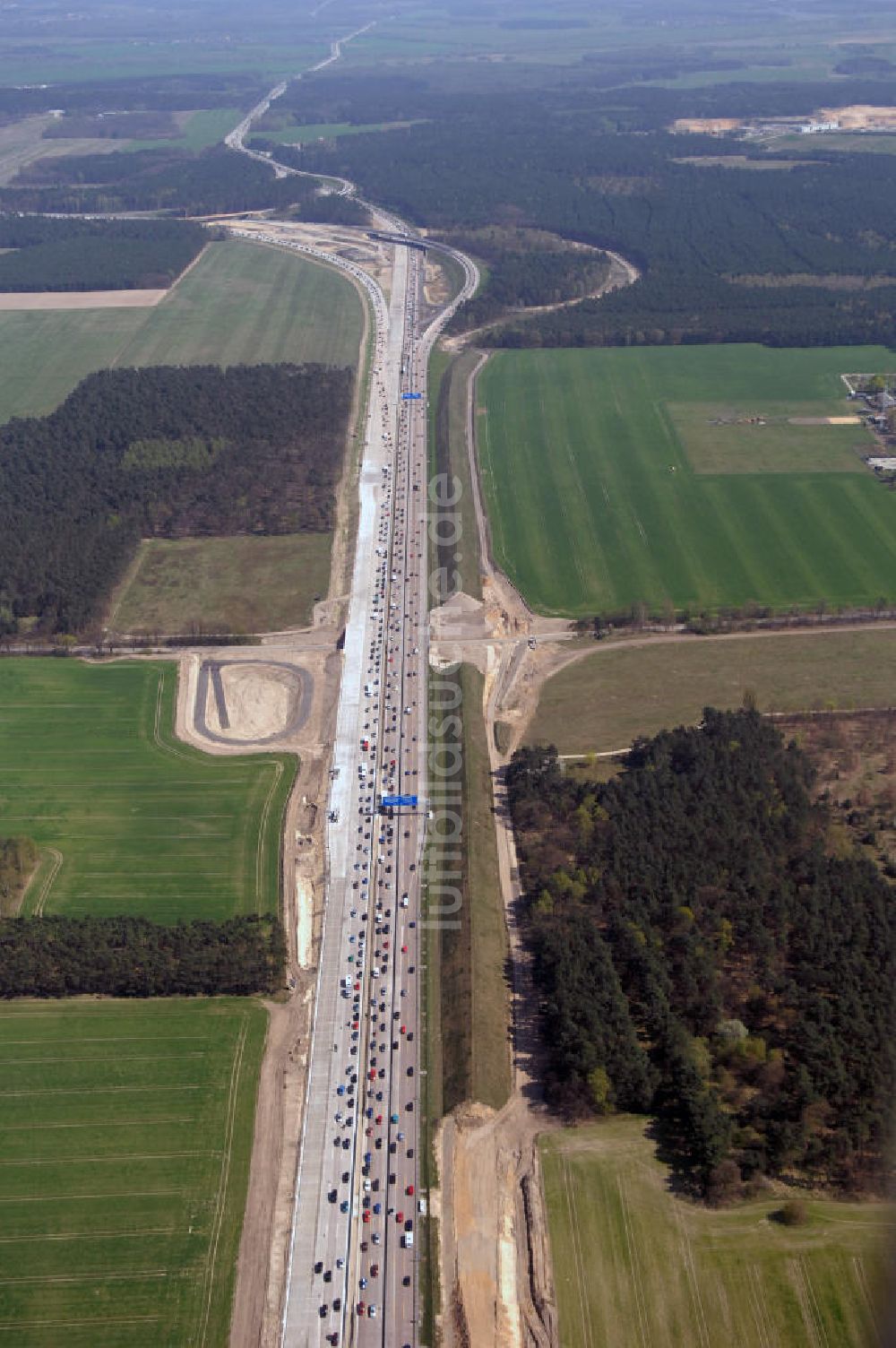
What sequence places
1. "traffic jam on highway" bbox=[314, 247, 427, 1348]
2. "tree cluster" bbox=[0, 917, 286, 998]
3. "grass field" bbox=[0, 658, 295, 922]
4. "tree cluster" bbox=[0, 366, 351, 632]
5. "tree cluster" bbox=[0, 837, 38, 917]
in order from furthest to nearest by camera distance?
"tree cluster" bbox=[0, 366, 351, 632]
"grass field" bbox=[0, 658, 295, 922]
"tree cluster" bbox=[0, 837, 38, 917]
"tree cluster" bbox=[0, 917, 286, 998]
"traffic jam on highway" bbox=[314, 247, 427, 1348]

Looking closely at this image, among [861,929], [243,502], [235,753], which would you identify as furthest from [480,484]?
[861,929]

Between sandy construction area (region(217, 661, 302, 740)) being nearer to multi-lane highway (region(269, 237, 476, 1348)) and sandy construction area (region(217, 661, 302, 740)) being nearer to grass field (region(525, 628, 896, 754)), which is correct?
multi-lane highway (region(269, 237, 476, 1348))

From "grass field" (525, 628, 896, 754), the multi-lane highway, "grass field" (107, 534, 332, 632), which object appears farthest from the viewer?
"grass field" (107, 534, 332, 632)

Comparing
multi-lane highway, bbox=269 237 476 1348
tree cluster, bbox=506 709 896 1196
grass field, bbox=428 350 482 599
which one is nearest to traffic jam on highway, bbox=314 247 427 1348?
multi-lane highway, bbox=269 237 476 1348

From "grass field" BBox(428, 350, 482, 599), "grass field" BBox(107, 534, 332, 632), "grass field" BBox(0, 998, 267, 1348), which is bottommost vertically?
"grass field" BBox(0, 998, 267, 1348)

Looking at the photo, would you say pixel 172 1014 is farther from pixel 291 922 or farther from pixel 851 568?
pixel 851 568

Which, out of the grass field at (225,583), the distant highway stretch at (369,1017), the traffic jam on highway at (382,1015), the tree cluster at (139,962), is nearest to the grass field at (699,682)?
the distant highway stretch at (369,1017)

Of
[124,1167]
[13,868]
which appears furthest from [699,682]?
[124,1167]
